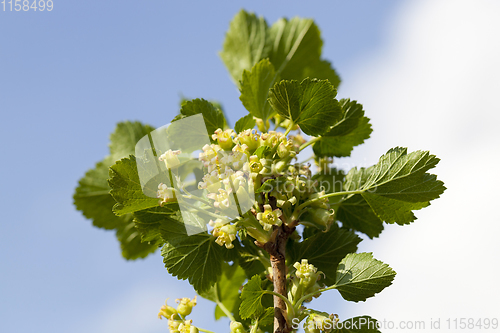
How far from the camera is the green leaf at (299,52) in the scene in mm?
2109

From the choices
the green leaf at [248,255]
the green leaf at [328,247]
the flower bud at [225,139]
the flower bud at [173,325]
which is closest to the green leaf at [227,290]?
the green leaf at [248,255]

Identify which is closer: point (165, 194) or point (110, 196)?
point (165, 194)

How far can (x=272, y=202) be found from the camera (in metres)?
1.44

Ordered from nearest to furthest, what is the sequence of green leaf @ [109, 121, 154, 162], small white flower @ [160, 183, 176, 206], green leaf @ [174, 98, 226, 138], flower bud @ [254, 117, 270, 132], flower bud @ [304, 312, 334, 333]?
flower bud @ [304, 312, 334, 333] < small white flower @ [160, 183, 176, 206] < green leaf @ [174, 98, 226, 138] < flower bud @ [254, 117, 270, 132] < green leaf @ [109, 121, 154, 162]

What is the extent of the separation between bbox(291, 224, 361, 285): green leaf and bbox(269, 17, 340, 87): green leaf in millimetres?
892

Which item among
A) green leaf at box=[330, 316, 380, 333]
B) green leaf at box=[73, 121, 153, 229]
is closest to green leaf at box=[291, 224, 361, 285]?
green leaf at box=[330, 316, 380, 333]

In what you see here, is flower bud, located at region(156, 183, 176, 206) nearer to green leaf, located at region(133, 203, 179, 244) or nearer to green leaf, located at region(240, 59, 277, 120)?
green leaf, located at region(133, 203, 179, 244)

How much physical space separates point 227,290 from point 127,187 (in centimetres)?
81

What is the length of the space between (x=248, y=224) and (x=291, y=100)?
1.57ft

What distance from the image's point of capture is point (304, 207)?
A: 148 centimetres

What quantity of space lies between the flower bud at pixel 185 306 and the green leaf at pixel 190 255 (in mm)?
91

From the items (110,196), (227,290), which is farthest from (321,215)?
(110,196)

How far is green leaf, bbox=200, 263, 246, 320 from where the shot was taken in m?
1.89

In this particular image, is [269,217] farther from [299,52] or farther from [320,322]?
[299,52]
